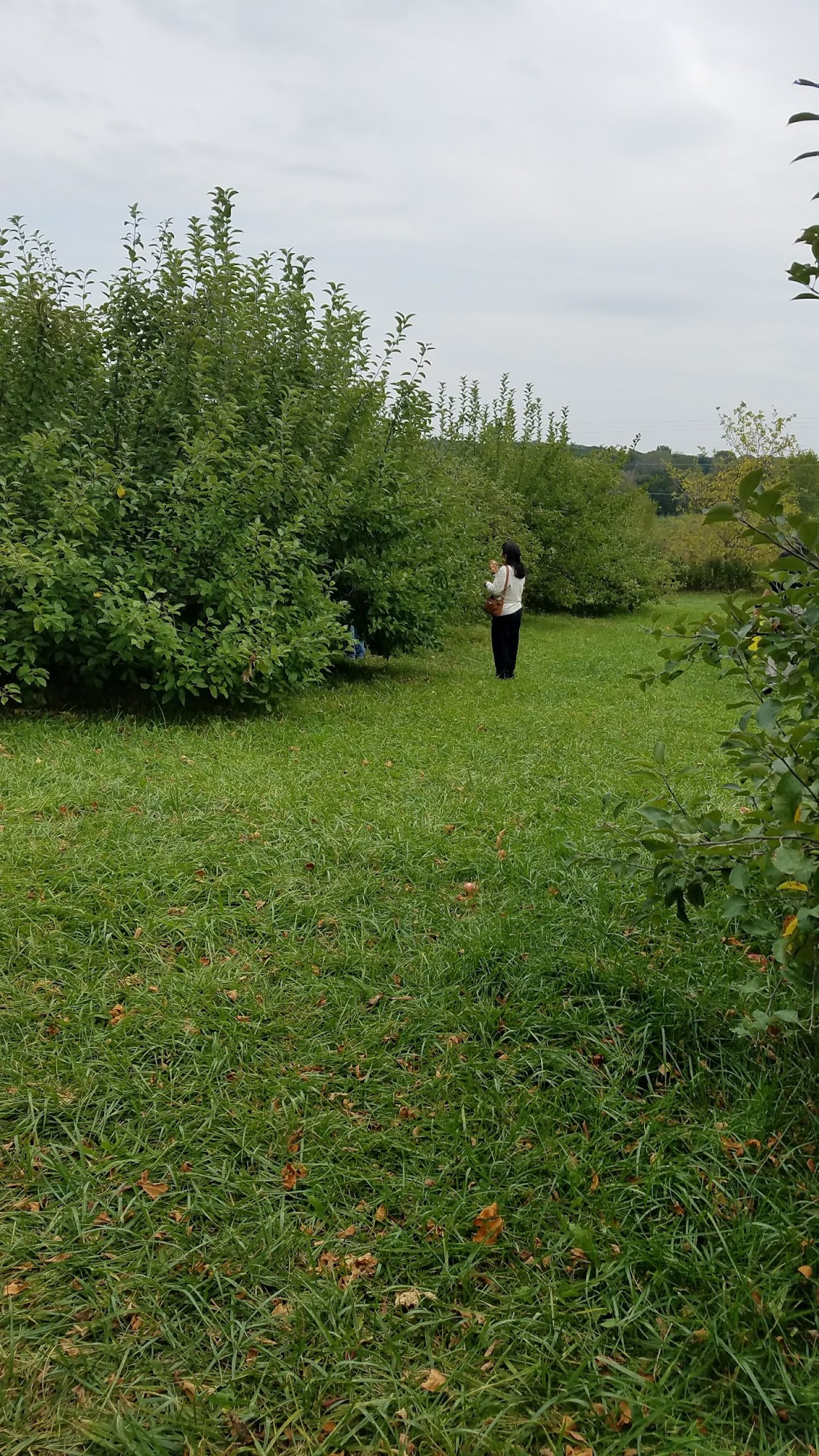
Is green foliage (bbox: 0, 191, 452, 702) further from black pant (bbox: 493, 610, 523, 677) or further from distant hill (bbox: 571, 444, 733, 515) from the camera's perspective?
distant hill (bbox: 571, 444, 733, 515)

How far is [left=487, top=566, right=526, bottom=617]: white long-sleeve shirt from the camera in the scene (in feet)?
33.0

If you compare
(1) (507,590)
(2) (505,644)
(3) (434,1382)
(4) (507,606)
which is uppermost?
(1) (507,590)

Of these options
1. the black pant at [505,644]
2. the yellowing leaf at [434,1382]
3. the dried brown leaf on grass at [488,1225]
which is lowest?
the yellowing leaf at [434,1382]

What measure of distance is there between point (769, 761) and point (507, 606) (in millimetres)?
8287

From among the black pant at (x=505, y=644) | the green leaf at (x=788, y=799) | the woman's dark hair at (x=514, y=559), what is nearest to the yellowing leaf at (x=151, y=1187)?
the green leaf at (x=788, y=799)

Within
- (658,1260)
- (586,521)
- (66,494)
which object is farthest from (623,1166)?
(586,521)

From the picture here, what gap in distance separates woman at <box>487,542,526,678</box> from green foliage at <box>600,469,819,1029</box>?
756 cm

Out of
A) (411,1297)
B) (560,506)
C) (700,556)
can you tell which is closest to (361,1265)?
(411,1297)

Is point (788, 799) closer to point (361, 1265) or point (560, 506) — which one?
point (361, 1265)

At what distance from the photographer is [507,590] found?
397 inches

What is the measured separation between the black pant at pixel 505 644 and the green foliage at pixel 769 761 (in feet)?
25.4

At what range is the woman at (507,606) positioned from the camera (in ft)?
33.1

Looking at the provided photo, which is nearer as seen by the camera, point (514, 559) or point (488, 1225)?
point (488, 1225)

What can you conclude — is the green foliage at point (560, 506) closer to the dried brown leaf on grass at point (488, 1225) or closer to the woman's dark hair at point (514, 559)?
the woman's dark hair at point (514, 559)
